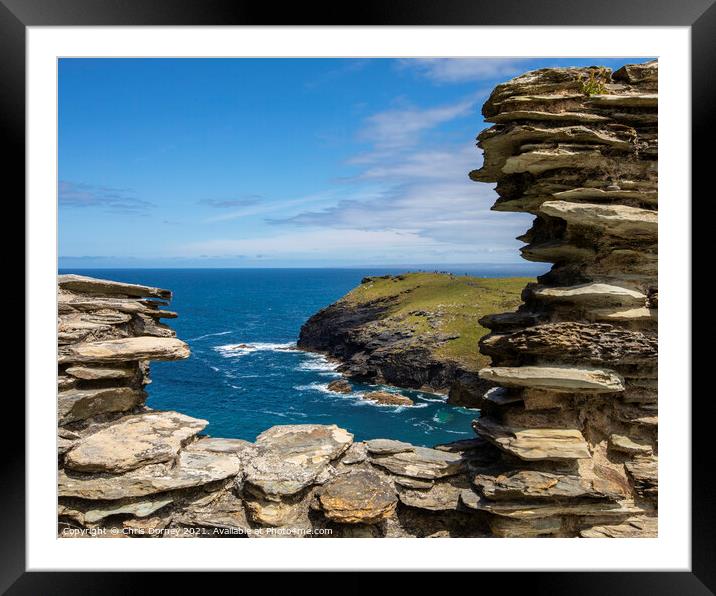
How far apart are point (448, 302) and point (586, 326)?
8085cm

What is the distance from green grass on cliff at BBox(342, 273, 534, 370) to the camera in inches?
3073

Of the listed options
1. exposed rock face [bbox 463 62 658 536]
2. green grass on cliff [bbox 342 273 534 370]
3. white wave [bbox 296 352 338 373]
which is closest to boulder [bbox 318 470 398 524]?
exposed rock face [bbox 463 62 658 536]

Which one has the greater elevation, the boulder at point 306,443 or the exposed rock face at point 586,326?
the exposed rock face at point 586,326

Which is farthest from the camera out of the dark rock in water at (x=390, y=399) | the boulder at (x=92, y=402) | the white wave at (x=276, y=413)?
the dark rock in water at (x=390, y=399)

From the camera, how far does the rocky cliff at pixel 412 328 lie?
252 ft

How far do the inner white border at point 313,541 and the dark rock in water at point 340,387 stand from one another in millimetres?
67250

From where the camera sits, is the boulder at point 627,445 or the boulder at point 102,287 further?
the boulder at point 102,287

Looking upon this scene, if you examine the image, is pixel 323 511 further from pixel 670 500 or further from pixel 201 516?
pixel 670 500

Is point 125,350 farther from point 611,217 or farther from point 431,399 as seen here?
point 431,399

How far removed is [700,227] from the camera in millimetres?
8141

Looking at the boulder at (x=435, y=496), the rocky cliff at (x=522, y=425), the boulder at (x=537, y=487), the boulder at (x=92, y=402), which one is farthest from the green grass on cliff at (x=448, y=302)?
the boulder at (x=92, y=402)

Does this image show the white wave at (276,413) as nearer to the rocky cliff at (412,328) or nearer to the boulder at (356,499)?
the rocky cliff at (412,328)

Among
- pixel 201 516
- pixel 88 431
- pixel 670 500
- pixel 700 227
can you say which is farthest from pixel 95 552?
pixel 700 227

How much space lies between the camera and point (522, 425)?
1027cm
